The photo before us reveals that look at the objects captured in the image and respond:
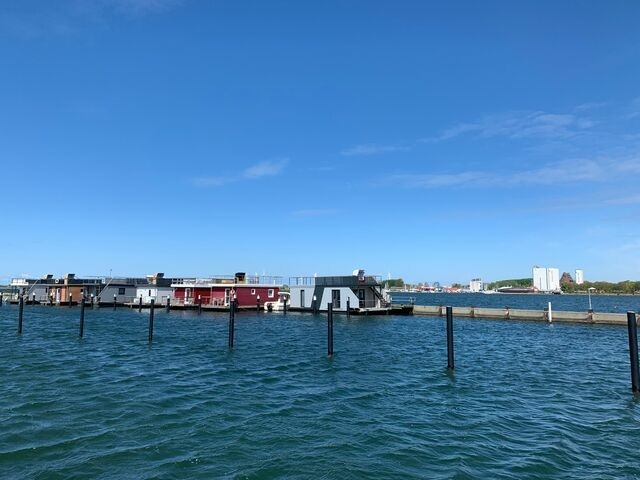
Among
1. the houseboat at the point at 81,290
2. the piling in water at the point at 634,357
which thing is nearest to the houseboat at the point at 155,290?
the houseboat at the point at 81,290

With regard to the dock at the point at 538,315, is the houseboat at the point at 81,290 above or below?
above

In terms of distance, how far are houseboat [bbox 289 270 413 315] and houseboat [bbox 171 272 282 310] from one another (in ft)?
36.6

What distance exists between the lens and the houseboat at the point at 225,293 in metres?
76.7

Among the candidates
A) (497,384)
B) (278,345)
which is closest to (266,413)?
(497,384)

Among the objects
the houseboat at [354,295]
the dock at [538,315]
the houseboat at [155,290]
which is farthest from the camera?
the houseboat at [155,290]

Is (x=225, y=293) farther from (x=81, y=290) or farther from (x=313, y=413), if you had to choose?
(x=313, y=413)

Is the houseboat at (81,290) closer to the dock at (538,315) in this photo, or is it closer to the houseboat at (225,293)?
the houseboat at (225,293)

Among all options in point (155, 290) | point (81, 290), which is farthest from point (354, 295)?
point (81, 290)

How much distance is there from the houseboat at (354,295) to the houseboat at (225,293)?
11.2 m

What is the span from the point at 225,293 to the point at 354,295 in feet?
82.5

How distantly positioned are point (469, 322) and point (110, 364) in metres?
45.8

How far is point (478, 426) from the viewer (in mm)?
15867

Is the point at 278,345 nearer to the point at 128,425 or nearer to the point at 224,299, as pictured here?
the point at 128,425

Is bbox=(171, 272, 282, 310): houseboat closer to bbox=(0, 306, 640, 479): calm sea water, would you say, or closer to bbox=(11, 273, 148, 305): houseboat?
bbox=(11, 273, 148, 305): houseboat
